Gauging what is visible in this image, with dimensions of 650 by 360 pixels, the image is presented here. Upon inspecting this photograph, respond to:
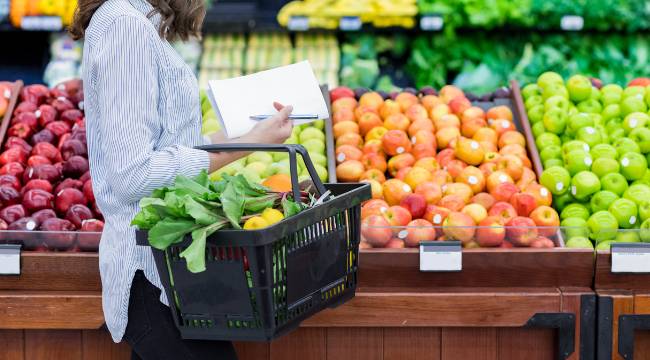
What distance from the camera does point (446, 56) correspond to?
537 centimetres

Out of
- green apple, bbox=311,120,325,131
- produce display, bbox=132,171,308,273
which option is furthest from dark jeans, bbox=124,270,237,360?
green apple, bbox=311,120,325,131

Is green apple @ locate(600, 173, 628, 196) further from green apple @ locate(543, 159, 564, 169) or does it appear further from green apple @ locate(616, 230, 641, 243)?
green apple @ locate(616, 230, 641, 243)

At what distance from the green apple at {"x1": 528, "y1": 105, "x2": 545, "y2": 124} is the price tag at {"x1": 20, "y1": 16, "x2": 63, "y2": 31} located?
2.77m

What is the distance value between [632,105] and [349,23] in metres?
2.04

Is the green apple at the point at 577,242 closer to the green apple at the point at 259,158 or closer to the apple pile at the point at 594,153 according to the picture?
the apple pile at the point at 594,153

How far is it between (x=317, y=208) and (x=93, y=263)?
0.97 meters

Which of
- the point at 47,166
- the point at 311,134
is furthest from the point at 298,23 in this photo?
the point at 47,166

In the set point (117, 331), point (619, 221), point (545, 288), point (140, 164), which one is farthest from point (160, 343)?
point (619, 221)

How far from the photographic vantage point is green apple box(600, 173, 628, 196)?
2.96 meters

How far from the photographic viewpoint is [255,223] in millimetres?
1666

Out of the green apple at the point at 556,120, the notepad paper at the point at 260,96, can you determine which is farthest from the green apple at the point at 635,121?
the notepad paper at the point at 260,96

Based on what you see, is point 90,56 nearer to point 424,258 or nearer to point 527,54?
point 424,258

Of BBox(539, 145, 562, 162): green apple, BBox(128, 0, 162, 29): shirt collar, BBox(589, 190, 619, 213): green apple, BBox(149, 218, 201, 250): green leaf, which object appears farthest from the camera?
BBox(539, 145, 562, 162): green apple

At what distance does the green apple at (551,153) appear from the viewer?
323 cm
